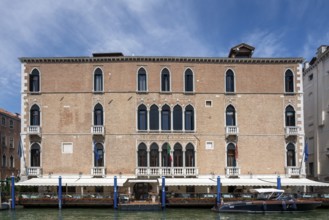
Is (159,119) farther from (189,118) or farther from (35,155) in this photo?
(35,155)

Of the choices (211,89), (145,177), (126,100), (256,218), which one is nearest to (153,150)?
(145,177)

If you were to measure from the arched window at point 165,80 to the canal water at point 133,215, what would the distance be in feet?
29.4

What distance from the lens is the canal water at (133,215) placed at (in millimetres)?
24578

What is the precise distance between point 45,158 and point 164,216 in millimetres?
11217

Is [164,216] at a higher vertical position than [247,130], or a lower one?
lower

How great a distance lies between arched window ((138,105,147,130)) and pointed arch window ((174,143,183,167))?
8.93ft

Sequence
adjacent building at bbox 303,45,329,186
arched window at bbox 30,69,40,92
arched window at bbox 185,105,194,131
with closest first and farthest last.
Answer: arched window at bbox 185,105,194,131, arched window at bbox 30,69,40,92, adjacent building at bbox 303,45,329,186

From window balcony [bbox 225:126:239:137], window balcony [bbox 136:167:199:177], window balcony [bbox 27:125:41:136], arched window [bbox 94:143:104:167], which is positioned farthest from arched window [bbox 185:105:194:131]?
window balcony [bbox 27:125:41:136]

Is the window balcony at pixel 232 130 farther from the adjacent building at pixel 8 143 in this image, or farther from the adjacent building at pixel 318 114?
the adjacent building at pixel 8 143

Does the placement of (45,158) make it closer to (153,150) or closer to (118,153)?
(118,153)

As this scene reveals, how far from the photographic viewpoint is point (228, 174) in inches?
1262

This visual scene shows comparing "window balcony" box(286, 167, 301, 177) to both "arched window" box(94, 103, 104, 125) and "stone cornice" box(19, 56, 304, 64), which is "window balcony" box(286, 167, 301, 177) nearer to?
"stone cornice" box(19, 56, 304, 64)

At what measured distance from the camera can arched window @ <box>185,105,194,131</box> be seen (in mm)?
32625

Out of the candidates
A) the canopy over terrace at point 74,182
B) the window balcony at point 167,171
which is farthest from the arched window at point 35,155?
the window balcony at point 167,171
